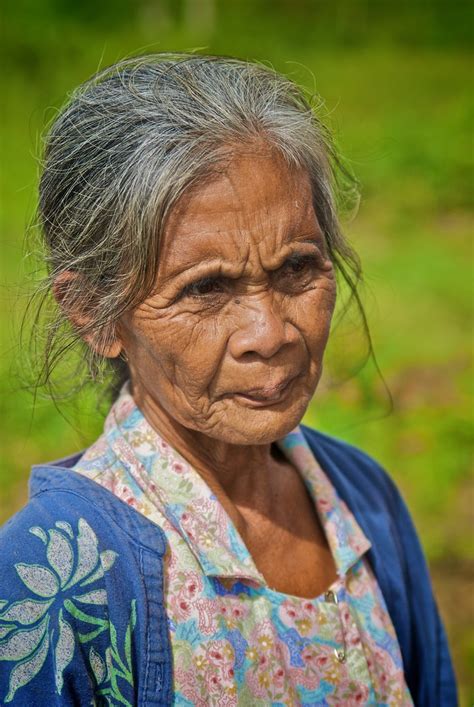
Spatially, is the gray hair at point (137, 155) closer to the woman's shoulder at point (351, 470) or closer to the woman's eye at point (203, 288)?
the woman's eye at point (203, 288)

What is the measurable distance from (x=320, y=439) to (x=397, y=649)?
577mm

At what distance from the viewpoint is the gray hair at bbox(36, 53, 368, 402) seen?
6.27 feet

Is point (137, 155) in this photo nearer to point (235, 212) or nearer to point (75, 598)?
point (235, 212)

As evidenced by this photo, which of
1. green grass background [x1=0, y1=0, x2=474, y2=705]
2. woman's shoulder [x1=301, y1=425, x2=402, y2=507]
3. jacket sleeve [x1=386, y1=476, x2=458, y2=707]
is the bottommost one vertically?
jacket sleeve [x1=386, y1=476, x2=458, y2=707]

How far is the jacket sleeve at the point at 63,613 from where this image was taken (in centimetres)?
182

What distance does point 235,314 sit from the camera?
6.56ft

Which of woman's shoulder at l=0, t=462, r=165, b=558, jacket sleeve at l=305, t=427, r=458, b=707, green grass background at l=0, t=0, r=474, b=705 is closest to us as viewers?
woman's shoulder at l=0, t=462, r=165, b=558

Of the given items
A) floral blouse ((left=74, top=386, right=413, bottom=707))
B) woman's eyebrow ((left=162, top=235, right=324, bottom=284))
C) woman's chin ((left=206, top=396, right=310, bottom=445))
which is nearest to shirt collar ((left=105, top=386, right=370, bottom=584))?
floral blouse ((left=74, top=386, right=413, bottom=707))

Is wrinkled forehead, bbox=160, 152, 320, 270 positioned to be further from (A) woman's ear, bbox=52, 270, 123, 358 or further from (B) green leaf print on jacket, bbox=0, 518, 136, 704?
(B) green leaf print on jacket, bbox=0, 518, 136, 704

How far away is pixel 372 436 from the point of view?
505cm

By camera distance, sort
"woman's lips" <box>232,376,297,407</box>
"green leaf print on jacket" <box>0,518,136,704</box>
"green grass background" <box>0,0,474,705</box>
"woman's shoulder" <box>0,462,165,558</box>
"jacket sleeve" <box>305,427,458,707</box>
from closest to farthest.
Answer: "green leaf print on jacket" <box>0,518,136,704</box> < "woman's shoulder" <box>0,462,165,558</box> < "woman's lips" <box>232,376,297,407</box> < "jacket sleeve" <box>305,427,458,707</box> < "green grass background" <box>0,0,474,705</box>

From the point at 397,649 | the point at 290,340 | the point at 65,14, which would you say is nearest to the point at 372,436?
the point at 397,649

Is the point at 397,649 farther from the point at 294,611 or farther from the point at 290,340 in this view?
the point at 290,340

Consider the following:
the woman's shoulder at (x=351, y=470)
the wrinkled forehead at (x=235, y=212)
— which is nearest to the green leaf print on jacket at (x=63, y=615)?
the wrinkled forehead at (x=235, y=212)
